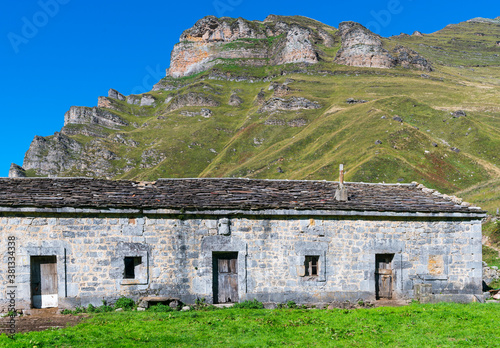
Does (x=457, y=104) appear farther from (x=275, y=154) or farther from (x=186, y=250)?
(x=186, y=250)

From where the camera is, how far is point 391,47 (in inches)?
4727

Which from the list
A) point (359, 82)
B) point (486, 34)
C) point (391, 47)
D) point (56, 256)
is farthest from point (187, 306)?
point (486, 34)

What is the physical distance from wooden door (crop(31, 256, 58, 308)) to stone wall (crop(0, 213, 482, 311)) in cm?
29

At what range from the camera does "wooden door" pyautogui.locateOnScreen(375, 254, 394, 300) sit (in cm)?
1466

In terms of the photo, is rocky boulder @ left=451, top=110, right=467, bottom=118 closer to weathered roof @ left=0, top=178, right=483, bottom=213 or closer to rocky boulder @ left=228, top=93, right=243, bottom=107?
weathered roof @ left=0, top=178, right=483, bottom=213

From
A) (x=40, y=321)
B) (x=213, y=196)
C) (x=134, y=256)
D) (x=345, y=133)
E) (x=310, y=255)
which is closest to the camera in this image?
(x=40, y=321)

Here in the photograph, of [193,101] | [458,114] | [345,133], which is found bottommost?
[345,133]

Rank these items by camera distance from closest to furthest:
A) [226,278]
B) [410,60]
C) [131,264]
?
[131,264], [226,278], [410,60]

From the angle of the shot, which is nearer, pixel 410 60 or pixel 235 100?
pixel 235 100

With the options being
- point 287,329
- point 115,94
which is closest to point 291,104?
point 287,329

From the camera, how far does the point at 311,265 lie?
14.1 meters

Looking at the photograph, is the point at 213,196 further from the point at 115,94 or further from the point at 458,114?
the point at 115,94

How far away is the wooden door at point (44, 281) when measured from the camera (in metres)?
12.8

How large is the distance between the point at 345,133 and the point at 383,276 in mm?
47360
